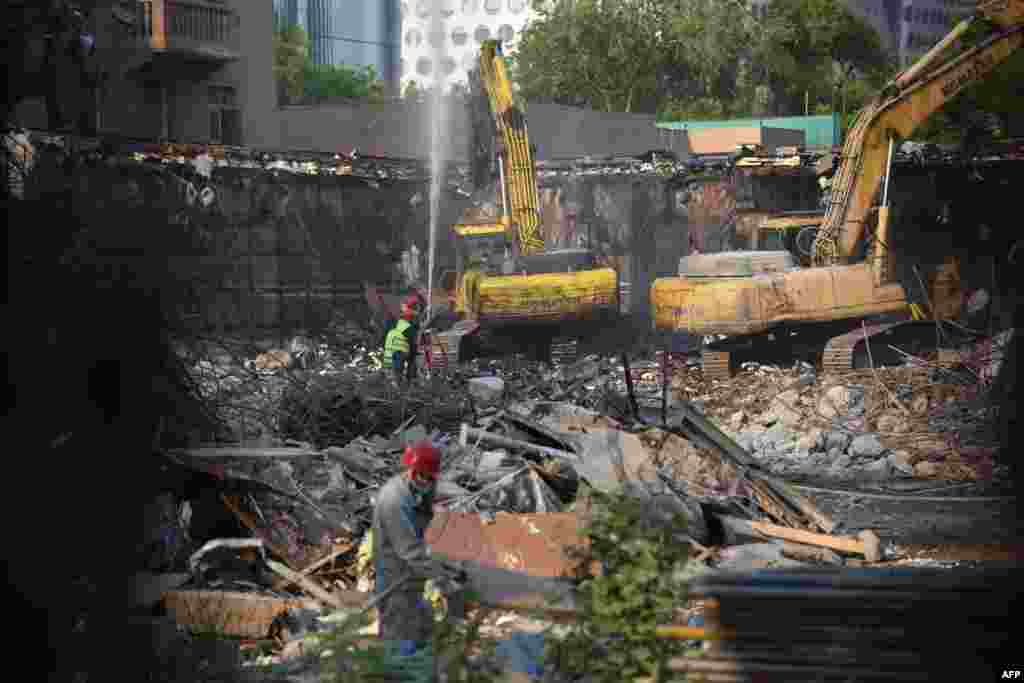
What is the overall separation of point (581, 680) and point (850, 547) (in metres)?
5.14

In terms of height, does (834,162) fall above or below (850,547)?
above

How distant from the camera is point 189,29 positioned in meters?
31.6

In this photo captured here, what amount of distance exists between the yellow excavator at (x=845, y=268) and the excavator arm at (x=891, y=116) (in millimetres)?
14

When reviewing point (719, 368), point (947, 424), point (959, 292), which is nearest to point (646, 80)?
point (959, 292)

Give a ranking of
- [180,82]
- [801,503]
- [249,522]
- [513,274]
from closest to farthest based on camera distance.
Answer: [249,522]
[801,503]
[513,274]
[180,82]

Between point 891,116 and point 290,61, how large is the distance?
39630 millimetres

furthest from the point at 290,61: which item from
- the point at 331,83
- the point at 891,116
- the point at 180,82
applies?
the point at 891,116

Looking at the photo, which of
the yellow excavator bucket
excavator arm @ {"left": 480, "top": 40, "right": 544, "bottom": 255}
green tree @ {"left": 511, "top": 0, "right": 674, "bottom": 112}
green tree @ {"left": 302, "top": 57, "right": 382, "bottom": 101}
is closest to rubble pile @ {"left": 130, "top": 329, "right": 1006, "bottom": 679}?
the yellow excavator bucket

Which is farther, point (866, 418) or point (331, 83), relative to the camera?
point (331, 83)

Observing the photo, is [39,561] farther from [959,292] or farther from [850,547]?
[959,292]

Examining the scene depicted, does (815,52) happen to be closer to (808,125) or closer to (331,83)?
(808,125)

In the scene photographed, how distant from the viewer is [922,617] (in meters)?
5.49

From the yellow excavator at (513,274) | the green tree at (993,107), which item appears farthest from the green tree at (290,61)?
the yellow excavator at (513,274)

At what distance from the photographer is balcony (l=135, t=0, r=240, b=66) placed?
98.8ft
